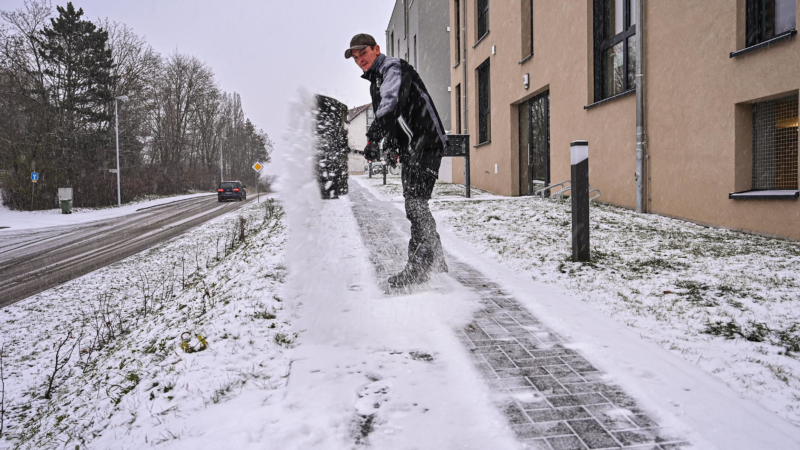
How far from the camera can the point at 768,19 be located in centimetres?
661

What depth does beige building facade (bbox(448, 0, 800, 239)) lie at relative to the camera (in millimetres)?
6496

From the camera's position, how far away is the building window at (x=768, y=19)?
20.8ft

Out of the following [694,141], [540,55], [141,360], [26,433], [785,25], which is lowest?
[26,433]

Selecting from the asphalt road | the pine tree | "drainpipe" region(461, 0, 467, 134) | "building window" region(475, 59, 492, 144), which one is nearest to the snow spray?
the asphalt road

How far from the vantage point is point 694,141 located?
766 centimetres

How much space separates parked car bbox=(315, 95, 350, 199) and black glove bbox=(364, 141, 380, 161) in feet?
1.18

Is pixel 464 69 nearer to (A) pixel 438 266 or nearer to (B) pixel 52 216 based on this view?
(A) pixel 438 266

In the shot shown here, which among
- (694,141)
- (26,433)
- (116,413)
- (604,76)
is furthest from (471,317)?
(604,76)

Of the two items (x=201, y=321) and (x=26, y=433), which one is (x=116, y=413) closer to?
(x=201, y=321)

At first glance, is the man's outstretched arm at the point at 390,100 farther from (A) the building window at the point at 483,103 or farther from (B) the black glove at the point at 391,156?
(A) the building window at the point at 483,103

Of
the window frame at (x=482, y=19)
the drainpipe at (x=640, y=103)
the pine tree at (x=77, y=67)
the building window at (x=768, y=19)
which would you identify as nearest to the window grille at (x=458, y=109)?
the window frame at (x=482, y=19)

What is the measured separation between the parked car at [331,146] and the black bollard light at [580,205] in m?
2.57

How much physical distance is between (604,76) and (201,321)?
942cm

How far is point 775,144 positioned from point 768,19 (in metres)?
1.63
